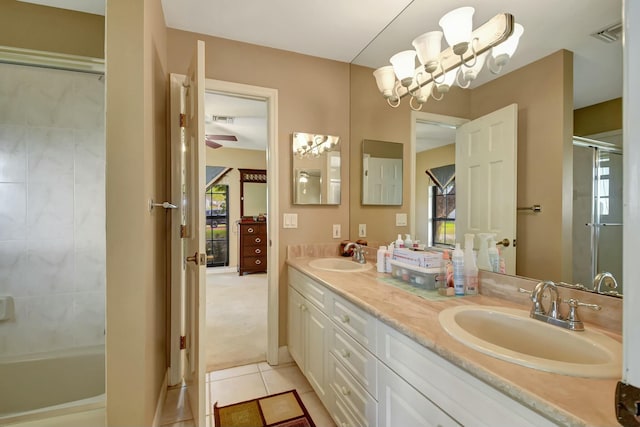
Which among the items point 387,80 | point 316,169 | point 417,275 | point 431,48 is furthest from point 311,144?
point 417,275

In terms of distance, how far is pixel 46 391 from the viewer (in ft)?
6.04

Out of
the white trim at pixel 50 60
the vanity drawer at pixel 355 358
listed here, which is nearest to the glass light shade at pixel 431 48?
the vanity drawer at pixel 355 358

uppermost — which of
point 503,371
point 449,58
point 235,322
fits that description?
point 449,58

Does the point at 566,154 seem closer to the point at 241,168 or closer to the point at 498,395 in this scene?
the point at 498,395

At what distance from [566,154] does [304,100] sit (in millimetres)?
1850

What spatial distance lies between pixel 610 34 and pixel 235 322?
346cm

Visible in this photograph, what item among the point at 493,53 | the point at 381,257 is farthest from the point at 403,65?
the point at 381,257

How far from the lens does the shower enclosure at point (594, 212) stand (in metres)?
0.82

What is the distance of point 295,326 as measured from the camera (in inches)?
82.8

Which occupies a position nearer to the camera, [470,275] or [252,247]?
[470,275]

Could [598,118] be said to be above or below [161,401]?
above

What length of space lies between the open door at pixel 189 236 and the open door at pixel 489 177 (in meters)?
1.35

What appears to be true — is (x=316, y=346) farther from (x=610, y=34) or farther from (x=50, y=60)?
(x=50, y=60)

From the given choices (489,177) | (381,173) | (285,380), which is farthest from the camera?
(381,173)
